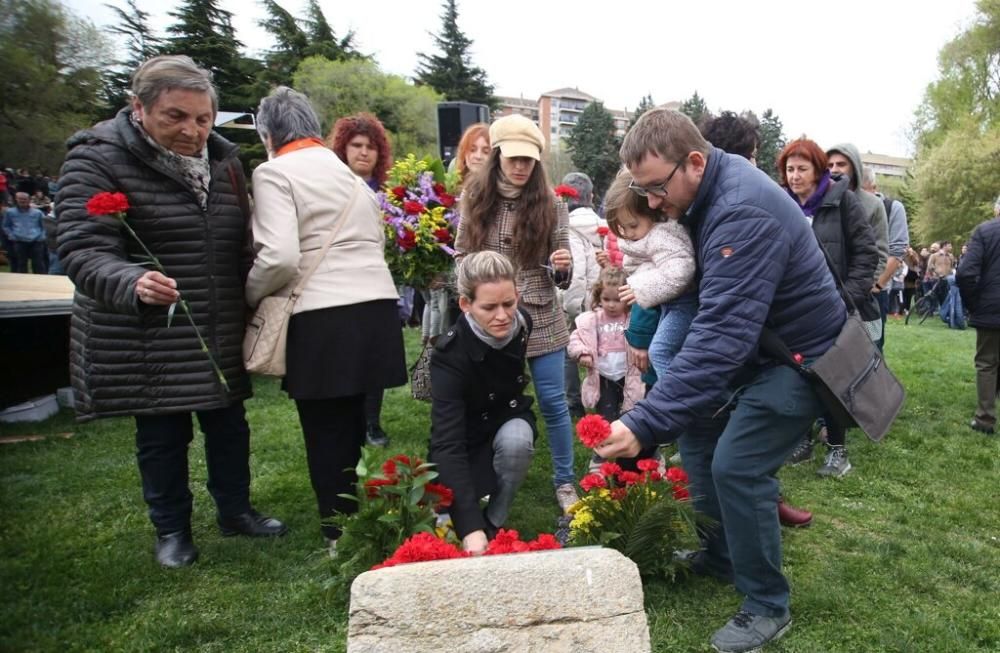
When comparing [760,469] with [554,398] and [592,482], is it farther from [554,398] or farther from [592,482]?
[554,398]

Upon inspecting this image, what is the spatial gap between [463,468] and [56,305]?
4291 millimetres

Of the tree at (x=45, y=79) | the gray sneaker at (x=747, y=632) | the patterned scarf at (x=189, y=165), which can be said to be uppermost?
the tree at (x=45, y=79)

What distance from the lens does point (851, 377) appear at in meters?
2.33

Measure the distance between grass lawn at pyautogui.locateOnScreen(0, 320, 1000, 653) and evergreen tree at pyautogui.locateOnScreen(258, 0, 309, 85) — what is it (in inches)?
1216

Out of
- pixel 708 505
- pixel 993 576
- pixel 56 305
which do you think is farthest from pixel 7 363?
pixel 993 576

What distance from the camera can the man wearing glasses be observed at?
2.21m

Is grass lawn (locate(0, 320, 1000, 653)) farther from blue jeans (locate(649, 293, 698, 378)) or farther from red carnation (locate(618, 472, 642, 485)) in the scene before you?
blue jeans (locate(649, 293, 698, 378))

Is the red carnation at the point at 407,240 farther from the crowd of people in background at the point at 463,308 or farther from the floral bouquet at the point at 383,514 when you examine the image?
the floral bouquet at the point at 383,514

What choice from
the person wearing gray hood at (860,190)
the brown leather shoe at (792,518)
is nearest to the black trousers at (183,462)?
the brown leather shoe at (792,518)

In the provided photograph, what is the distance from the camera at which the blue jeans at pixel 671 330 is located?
9.63ft

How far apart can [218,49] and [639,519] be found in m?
30.8

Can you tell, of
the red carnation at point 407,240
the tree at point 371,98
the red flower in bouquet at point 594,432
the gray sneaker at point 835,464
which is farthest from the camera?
the tree at point 371,98

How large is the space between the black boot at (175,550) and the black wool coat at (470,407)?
1.27 metres

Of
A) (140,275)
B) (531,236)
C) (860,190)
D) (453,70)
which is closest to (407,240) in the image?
(531,236)
